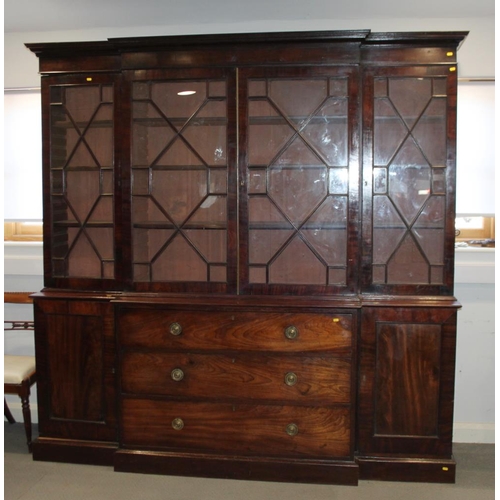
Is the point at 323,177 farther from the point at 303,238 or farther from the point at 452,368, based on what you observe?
the point at 452,368

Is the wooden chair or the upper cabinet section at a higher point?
the upper cabinet section

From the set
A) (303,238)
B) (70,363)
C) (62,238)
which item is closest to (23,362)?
(70,363)

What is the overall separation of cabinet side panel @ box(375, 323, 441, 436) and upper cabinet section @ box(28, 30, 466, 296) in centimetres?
24

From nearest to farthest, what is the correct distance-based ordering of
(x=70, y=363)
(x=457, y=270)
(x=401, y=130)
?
(x=401, y=130) < (x=70, y=363) < (x=457, y=270)

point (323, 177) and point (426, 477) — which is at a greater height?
point (323, 177)

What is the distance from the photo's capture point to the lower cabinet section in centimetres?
276

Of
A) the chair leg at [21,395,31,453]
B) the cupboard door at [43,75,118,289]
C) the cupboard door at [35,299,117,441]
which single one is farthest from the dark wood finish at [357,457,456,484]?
the chair leg at [21,395,31,453]

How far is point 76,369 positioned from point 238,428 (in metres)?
0.98

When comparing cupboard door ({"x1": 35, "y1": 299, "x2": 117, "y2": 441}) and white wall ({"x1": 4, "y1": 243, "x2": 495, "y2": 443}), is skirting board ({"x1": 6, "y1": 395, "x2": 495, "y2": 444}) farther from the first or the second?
cupboard door ({"x1": 35, "y1": 299, "x2": 117, "y2": 441})

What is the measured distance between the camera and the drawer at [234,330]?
9.00ft

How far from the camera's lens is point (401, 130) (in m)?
2.75

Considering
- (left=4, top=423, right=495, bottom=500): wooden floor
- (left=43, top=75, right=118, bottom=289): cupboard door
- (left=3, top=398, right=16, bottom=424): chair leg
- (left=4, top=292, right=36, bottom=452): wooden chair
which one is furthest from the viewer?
(left=3, top=398, right=16, bottom=424): chair leg

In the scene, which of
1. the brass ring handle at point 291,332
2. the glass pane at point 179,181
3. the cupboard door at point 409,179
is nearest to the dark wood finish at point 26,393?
the glass pane at point 179,181

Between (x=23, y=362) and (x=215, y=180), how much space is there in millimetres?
1614
